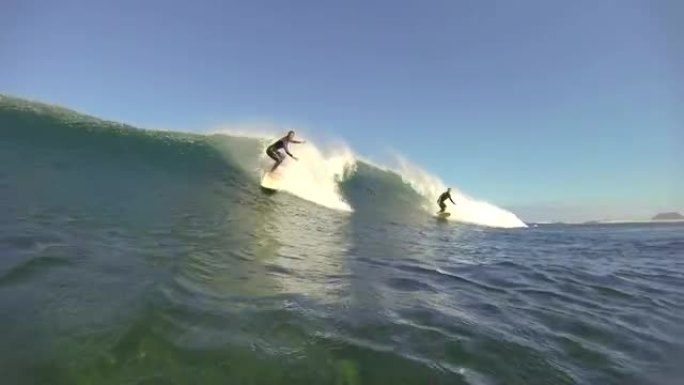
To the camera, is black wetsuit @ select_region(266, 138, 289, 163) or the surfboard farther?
black wetsuit @ select_region(266, 138, 289, 163)

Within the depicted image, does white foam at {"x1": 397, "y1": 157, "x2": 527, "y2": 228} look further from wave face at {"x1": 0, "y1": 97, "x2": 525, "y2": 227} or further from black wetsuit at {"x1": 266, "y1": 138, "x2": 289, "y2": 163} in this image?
black wetsuit at {"x1": 266, "y1": 138, "x2": 289, "y2": 163}

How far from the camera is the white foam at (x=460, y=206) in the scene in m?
28.3

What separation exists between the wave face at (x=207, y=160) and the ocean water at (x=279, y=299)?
1119 millimetres

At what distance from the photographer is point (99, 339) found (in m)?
3.62

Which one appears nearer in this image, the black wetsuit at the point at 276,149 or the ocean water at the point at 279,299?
the ocean water at the point at 279,299

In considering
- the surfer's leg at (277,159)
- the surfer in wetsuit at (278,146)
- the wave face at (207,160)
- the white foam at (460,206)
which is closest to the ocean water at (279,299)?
the wave face at (207,160)

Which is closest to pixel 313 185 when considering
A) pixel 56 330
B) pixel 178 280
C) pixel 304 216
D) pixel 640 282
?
pixel 304 216

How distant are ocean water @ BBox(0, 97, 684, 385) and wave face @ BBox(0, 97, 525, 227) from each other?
3.67ft

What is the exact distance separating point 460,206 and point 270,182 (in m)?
16.1

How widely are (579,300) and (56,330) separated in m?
6.13

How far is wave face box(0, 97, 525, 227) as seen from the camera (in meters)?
14.5

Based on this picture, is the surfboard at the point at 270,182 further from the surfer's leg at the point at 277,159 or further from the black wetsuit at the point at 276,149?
A: the black wetsuit at the point at 276,149

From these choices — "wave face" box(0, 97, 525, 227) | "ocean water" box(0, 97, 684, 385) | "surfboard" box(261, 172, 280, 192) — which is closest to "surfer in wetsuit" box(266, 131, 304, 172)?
"surfboard" box(261, 172, 280, 192)

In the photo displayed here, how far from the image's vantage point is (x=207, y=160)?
1886cm
